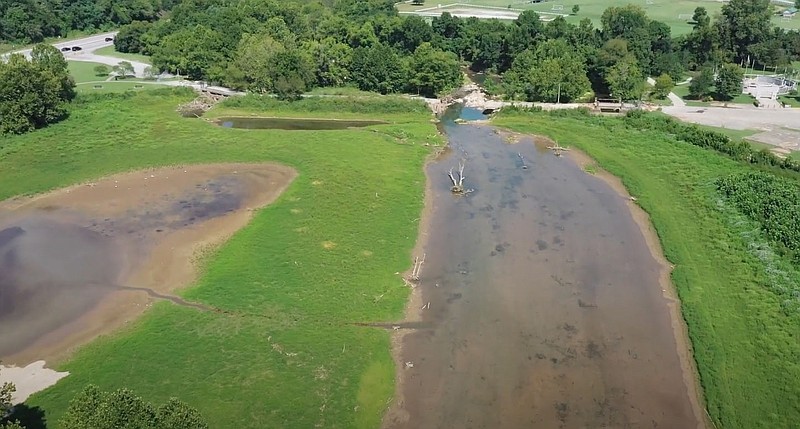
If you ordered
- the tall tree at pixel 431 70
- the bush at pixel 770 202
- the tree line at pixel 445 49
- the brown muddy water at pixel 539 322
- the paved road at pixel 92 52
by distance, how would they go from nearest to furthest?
1. the brown muddy water at pixel 539 322
2. the bush at pixel 770 202
3. the tree line at pixel 445 49
4. the tall tree at pixel 431 70
5. the paved road at pixel 92 52

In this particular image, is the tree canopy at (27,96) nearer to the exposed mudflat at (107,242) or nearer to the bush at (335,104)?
the exposed mudflat at (107,242)

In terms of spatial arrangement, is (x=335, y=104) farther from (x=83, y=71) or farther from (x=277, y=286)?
(x=277, y=286)

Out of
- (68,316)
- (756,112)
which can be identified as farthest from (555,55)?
(68,316)

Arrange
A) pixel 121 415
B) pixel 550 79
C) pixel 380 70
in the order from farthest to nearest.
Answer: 1. pixel 380 70
2. pixel 550 79
3. pixel 121 415

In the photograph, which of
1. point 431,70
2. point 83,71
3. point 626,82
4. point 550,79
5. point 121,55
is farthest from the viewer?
point 121,55

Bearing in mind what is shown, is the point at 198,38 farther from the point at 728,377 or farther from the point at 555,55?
the point at 728,377

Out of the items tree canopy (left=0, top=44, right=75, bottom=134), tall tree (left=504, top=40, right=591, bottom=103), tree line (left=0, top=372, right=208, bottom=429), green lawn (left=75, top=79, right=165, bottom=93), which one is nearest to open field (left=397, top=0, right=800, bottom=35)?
tall tree (left=504, top=40, right=591, bottom=103)

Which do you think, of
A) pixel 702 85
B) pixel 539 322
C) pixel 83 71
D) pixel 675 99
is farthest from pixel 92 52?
pixel 539 322

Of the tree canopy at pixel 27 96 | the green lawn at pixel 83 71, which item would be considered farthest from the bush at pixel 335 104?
the green lawn at pixel 83 71
